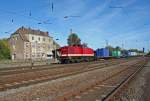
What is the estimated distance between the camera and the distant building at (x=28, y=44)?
98.2 metres

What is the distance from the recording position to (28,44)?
99.6 metres

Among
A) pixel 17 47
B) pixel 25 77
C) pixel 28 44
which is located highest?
pixel 28 44

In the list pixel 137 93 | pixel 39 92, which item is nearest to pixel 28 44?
pixel 39 92

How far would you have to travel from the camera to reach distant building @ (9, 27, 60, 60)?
98.2m

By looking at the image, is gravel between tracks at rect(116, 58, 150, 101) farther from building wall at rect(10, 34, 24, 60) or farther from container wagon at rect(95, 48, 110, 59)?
building wall at rect(10, 34, 24, 60)

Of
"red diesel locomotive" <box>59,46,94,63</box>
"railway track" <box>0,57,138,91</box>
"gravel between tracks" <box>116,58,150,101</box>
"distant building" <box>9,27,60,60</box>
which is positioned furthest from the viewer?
"distant building" <box>9,27,60,60</box>

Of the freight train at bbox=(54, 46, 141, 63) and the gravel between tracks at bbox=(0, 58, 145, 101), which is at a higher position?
the freight train at bbox=(54, 46, 141, 63)

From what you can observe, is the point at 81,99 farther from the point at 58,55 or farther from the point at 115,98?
the point at 58,55

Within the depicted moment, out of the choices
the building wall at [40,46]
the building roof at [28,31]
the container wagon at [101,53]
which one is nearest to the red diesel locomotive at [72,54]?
the container wagon at [101,53]

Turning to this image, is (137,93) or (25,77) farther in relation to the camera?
(25,77)

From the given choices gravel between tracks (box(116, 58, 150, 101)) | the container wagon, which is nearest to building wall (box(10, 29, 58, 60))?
the container wagon

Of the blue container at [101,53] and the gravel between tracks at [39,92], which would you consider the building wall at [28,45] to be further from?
the gravel between tracks at [39,92]

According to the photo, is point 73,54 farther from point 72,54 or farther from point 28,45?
point 28,45

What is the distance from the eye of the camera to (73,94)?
1176 cm
